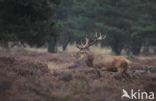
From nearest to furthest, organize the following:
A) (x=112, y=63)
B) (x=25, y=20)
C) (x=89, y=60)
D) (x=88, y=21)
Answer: (x=112, y=63), (x=89, y=60), (x=25, y=20), (x=88, y=21)

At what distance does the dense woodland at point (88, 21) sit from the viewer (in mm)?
14898

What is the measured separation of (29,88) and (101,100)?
2459 mm

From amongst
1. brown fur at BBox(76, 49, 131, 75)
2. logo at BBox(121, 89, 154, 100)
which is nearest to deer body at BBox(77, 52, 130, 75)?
brown fur at BBox(76, 49, 131, 75)

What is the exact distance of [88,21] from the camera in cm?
3566

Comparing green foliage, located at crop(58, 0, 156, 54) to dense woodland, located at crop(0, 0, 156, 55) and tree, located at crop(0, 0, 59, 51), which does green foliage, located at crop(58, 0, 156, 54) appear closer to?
dense woodland, located at crop(0, 0, 156, 55)

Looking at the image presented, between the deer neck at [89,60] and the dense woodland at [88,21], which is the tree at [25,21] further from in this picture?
the deer neck at [89,60]

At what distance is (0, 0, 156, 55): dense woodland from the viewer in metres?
14.9

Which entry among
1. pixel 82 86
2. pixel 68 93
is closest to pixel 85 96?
pixel 68 93

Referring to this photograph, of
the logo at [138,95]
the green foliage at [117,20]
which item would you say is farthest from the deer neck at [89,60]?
the green foliage at [117,20]

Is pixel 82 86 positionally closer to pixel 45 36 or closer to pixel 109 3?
pixel 45 36

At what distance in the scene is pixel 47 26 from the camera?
54.4 feet

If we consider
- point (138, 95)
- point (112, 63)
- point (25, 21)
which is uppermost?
point (25, 21)

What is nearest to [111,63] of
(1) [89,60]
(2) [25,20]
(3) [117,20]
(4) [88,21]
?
(1) [89,60]

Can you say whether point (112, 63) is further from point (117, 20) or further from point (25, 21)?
point (117, 20)
